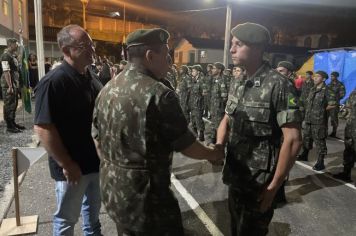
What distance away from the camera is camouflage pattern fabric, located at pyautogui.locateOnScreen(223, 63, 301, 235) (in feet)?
7.21

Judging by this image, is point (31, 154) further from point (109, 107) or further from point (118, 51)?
point (118, 51)

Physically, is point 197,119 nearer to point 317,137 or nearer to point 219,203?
point 317,137

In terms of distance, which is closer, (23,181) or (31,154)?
(31,154)

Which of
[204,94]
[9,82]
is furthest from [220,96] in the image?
[9,82]

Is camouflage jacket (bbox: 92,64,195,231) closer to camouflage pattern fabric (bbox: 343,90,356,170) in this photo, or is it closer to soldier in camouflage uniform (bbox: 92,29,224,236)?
soldier in camouflage uniform (bbox: 92,29,224,236)

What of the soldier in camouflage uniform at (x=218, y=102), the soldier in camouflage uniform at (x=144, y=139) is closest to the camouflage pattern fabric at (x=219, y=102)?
the soldier in camouflage uniform at (x=218, y=102)

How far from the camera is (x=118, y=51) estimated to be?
3594 cm

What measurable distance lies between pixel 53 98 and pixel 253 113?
158 cm

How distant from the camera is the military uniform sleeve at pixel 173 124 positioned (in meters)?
1.72

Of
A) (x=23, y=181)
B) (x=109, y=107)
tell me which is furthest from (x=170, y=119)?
(x=23, y=181)

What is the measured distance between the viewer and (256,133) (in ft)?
7.49

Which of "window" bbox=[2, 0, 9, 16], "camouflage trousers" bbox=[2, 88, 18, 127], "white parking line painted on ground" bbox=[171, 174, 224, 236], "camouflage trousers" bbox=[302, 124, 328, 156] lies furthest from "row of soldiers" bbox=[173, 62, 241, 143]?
"window" bbox=[2, 0, 9, 16]

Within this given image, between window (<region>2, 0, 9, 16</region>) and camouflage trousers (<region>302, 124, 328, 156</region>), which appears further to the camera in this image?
window (<region>2, 0, 9, 16</region>)

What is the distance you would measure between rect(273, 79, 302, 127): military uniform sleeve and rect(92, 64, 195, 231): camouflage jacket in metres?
0.74
